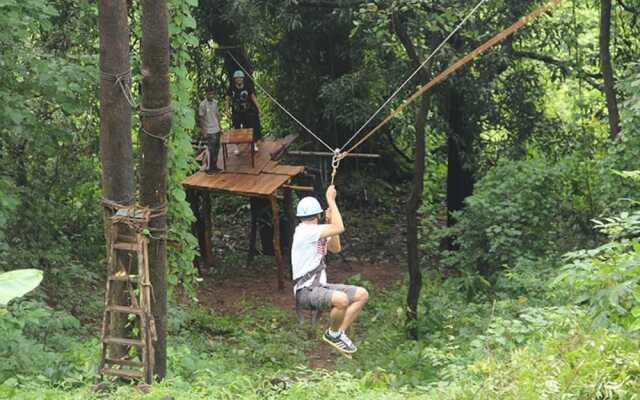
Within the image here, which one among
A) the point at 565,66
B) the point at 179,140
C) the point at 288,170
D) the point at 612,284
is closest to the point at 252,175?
the point at 288,170

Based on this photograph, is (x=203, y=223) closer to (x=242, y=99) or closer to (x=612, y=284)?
(x=242, y=99)

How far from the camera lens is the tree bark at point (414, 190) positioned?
36.1 feet

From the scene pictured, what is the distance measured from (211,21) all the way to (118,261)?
8.29 m

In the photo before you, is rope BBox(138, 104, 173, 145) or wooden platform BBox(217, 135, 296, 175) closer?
rope BBox(138, 104, 173, 145)

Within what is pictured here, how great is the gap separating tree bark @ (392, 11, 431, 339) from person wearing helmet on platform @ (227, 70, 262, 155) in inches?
186

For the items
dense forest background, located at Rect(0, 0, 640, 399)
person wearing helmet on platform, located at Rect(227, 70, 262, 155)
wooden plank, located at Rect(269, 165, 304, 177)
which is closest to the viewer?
dense forest background, located at Rect(0, 0, 640, 399)

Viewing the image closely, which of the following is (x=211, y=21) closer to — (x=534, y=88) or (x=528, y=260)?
(x=534, y=88)

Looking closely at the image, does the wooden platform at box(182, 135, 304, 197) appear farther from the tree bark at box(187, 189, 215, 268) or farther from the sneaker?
the sneaker

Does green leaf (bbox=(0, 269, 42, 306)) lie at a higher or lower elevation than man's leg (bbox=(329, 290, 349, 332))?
higher

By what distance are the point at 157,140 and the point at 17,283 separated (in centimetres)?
475

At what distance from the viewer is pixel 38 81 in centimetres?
910

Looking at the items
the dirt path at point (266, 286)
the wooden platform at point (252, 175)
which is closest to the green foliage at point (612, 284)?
the dirt path at point (266, 286)

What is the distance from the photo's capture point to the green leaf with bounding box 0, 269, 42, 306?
284 cm

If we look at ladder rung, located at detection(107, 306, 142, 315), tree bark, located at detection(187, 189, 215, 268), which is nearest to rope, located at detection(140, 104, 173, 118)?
ladder rung, located at detection(107, 306, 142, 315)
